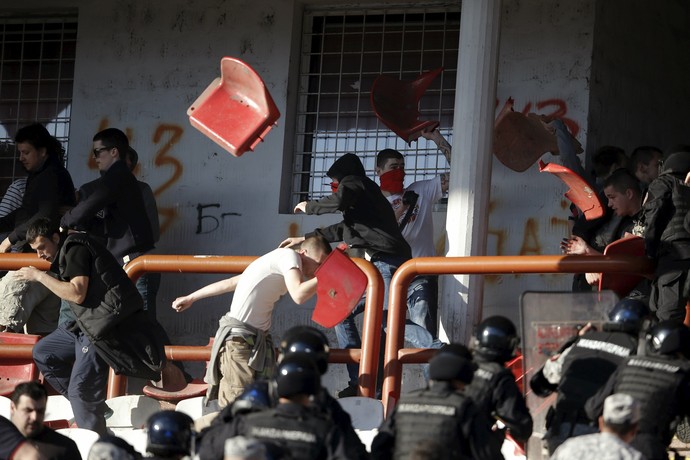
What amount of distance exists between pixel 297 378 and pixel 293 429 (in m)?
0.24

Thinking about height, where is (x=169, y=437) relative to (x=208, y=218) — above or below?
below

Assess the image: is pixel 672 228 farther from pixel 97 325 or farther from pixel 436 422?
pixel 97 325

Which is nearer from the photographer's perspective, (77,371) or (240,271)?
(77,371)

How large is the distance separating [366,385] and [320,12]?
459cm

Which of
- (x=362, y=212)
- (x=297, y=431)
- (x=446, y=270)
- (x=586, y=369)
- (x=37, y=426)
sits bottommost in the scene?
(x=37, y=426)

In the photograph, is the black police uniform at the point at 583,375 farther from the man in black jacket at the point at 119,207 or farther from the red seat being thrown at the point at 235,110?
the man in black jacket at the point at 119,207

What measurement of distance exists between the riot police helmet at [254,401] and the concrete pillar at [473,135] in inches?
121

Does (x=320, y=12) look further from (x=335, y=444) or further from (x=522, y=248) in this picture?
(x=335, y=444)

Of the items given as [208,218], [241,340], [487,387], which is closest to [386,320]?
[241,340]

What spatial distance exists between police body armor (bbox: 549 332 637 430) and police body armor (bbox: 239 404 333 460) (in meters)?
1.37

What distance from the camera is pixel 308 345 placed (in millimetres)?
8008

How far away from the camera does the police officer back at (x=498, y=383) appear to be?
7805 millimetres

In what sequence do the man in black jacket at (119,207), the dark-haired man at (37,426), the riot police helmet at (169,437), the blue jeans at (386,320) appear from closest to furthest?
1. the riot police helmet at (169,437)
2. the dark-haired man at (37,426)
3. the blue jeans at (386,320)
4. the man in black jacket at (119,207)

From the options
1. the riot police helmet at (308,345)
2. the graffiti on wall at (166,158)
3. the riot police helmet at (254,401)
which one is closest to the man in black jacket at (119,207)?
the graffiti on wall at (166,158)
